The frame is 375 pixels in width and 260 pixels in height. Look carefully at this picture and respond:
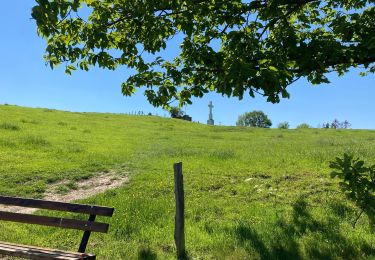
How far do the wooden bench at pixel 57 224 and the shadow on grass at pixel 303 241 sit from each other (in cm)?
253

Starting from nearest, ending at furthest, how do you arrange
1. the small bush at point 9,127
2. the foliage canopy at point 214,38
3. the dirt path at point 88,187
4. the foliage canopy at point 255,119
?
1. the foliage canopy at point 214,38
2. the dirt path at point 88,187
3. the small bush at point 9,127
4. the foliage canopy at point 255,119

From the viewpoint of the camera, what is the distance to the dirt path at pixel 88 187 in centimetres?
1162

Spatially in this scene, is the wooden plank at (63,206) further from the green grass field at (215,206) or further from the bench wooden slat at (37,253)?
the green grass field at (215,206)

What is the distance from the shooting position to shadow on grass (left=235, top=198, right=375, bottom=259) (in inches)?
270

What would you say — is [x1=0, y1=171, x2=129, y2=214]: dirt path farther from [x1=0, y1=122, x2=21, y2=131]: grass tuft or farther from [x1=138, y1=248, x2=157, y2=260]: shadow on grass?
[x1=0, y1=122, x2=21, y2=131]: grass tuft

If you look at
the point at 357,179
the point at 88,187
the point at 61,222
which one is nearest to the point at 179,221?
the point at 61,222

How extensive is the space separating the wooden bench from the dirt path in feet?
12.5

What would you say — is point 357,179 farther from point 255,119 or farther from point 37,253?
point 255,119

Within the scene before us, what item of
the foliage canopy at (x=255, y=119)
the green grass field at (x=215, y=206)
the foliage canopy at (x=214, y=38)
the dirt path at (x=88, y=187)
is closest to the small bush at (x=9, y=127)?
the green grass field at (x=215, y=206)

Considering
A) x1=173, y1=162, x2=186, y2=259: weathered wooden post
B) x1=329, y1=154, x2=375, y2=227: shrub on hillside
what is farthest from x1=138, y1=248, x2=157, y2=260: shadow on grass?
x1=329, y1=154, x2=375, y2=227: shrub on hillside

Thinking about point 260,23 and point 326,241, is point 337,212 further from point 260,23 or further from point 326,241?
point 260,23

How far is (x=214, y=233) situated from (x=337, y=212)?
281 cm

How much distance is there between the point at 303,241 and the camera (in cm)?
740

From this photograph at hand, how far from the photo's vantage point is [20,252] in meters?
5.59
